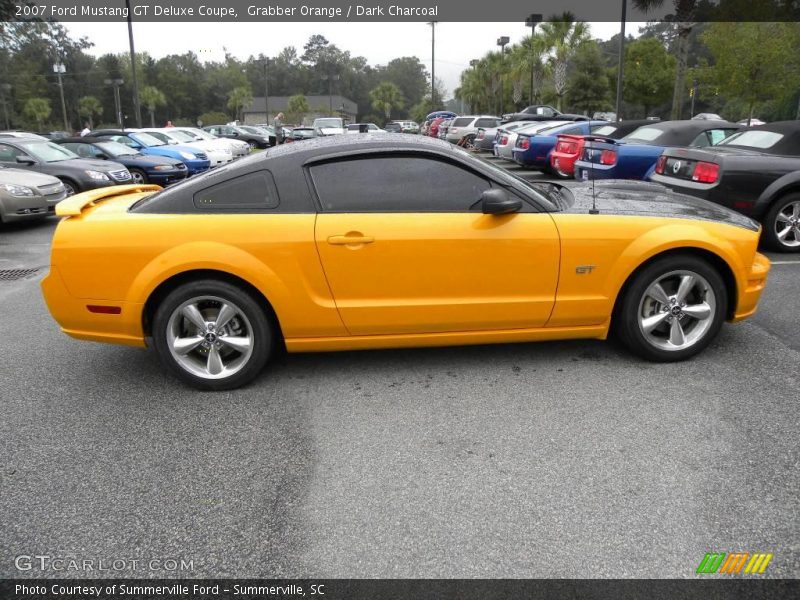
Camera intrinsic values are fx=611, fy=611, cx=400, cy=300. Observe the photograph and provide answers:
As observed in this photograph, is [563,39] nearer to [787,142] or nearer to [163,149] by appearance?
[163,149]

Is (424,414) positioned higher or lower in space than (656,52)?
lower

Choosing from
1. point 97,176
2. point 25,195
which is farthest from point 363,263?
point 97,176

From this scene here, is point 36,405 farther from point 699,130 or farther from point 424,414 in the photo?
point 699,130

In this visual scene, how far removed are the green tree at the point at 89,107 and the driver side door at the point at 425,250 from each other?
303 ft

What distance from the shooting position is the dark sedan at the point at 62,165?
11664 millimetres

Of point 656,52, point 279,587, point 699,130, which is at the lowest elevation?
point 279,587

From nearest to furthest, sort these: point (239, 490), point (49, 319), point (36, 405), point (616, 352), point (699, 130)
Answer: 1. point (239, 490)
2. point (36, 405)
3. point (616, 352)
4. point (49, 319)
5. point (699, 130)

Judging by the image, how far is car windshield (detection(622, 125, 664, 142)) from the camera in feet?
34.3

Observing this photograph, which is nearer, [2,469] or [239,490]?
[239,490]

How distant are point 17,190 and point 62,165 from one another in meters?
2.29

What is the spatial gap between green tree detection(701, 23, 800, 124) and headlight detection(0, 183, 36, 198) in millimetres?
18722

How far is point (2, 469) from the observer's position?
3031 millimetres

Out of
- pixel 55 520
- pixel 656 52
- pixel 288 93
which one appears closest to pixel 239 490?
pixel 55 520

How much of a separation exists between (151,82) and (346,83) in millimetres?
39404
